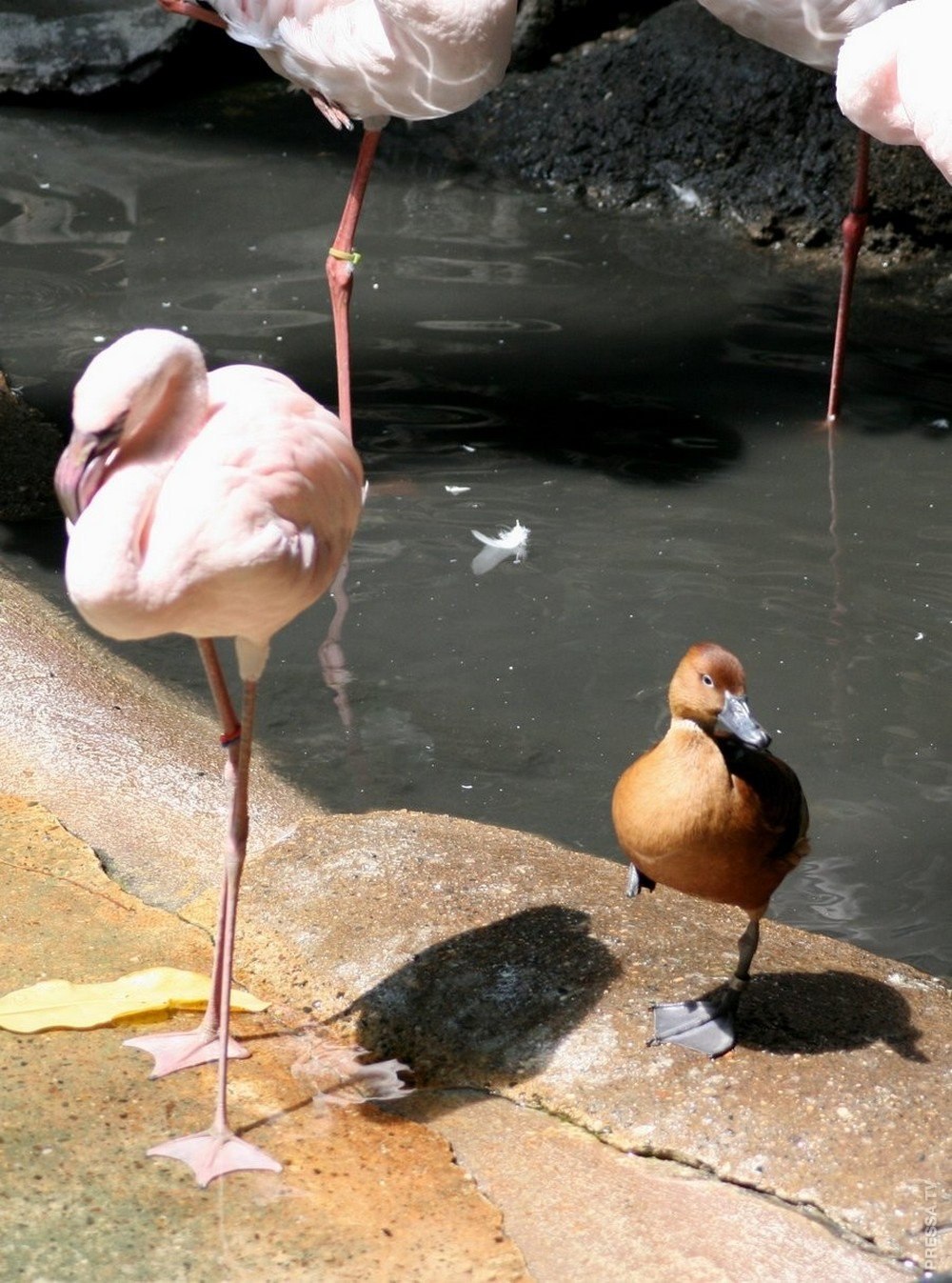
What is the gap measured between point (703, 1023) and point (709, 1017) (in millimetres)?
15

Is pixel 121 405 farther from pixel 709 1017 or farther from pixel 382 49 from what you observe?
pixel 382 49

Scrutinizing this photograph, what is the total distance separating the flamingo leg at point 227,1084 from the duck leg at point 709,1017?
0.68 metres

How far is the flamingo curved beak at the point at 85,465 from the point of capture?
2441mm

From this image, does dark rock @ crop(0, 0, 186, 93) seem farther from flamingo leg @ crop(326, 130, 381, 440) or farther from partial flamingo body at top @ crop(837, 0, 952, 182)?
partial flamingo body at top @ crop(837, 0, 952, 182)

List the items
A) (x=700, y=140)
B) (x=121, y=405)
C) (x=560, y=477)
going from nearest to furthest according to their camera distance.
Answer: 1. (x=121, y=405)
2. (x=560, y=477)
3. (x=700, y=140)

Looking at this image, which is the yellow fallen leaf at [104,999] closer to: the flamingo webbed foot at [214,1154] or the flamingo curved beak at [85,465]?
the flamingo webbed foot at [214,1154]

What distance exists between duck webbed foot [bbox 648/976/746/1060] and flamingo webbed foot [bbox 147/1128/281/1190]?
673mm

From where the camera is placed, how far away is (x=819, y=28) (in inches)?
220

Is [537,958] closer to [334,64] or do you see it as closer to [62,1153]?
[62,1153]

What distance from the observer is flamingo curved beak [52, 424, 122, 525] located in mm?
2441

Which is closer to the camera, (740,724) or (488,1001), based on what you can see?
(740,724)

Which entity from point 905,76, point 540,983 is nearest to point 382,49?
point 905,76

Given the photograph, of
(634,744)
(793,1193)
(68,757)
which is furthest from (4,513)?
(793,1193)

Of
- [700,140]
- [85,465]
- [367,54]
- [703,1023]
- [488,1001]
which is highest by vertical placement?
[85,465]
